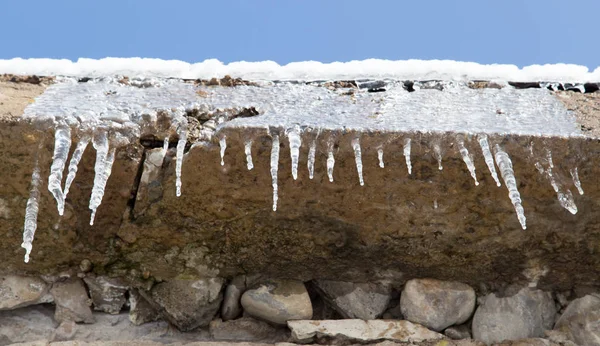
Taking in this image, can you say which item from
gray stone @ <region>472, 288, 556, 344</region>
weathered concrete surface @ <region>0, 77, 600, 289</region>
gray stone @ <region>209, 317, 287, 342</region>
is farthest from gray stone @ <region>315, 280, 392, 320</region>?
gray stone @ <region>472, 288, 556, 344</region>

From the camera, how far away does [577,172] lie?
156 cm

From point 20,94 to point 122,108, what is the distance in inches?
11.1

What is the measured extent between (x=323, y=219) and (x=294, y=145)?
0.91 feet

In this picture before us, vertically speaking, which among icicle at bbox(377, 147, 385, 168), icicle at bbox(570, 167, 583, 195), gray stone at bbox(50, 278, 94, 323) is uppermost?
icicle at bbox(377, 147, 385, 168)

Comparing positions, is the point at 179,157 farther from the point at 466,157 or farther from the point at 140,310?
the point at 466,157

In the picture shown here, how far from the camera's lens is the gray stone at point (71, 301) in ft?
6.10

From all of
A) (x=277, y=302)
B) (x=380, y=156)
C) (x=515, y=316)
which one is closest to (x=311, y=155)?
(x=380, y=156)

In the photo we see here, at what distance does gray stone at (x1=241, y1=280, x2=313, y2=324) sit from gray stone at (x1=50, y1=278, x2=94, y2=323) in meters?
0.43

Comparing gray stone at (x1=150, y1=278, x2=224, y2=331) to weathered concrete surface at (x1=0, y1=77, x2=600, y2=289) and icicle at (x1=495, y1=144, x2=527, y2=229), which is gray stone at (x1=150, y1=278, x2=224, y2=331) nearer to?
weathered concrete surface at (x1=0, y1=77, x2=600, y2=289)

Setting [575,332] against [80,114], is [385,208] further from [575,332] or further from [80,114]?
[80,114]

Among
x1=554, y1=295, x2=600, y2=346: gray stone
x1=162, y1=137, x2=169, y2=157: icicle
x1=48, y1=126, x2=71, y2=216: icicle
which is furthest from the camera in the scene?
x1=554, y1=295, x2=600, y2=346: gray stone

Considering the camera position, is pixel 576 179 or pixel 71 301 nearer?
pixel 576 179

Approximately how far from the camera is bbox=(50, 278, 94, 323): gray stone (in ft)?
6.10

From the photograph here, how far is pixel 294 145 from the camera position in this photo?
1.53m
